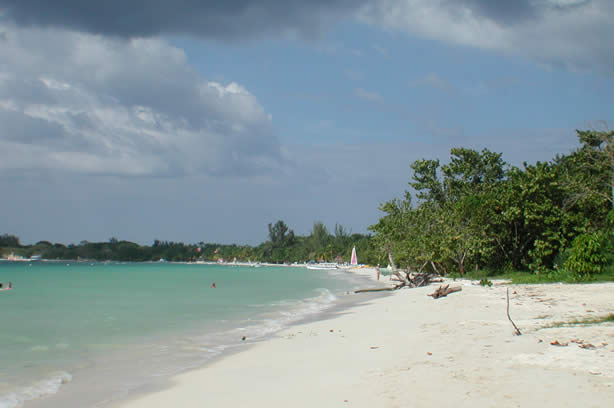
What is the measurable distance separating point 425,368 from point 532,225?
23.5 metres

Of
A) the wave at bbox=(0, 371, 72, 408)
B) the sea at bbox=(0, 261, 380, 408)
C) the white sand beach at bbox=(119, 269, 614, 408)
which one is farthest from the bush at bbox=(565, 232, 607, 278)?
the wave at bbox=(0, 371, 72, 408)

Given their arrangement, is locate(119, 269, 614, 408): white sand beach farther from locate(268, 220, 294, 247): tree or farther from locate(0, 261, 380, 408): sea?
locate(268, 220, 294, 247): tree

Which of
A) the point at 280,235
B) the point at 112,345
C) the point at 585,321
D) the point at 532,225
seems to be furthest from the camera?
the point at 280,235

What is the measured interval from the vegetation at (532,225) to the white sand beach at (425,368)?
37.3ft

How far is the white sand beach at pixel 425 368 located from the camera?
5.96 m

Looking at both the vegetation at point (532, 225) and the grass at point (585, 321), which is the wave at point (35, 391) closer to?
the grass at point (585, 321)

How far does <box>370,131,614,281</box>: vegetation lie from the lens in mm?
22328

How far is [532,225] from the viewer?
91.7 feet

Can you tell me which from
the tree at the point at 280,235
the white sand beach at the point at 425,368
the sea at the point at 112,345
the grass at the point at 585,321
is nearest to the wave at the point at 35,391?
the sea at the point at 112,345

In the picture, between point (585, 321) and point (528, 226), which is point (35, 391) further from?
point (528, 226)

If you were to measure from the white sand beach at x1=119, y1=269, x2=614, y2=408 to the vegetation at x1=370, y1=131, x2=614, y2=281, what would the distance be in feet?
37.3

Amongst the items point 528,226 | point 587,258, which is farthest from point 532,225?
point 587,258

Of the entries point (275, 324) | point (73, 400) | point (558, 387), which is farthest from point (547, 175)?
point (73, 400)

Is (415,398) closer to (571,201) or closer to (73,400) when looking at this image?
(73,400)
